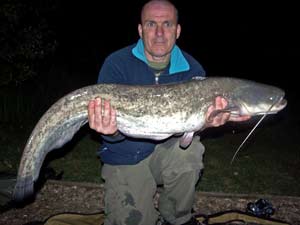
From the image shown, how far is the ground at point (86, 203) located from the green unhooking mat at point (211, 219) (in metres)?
0.28

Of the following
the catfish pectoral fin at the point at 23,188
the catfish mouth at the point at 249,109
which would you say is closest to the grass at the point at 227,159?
the catfish mouth at the point at 249,109

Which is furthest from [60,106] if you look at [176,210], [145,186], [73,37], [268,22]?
[268,22]

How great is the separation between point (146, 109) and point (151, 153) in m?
0.62

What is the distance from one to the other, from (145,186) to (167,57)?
4.32 ft

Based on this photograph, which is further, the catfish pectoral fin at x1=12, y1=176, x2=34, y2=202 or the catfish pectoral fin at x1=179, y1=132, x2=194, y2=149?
the catfish pectoral fin at x1=179, y1=132, x2=194, y2=149

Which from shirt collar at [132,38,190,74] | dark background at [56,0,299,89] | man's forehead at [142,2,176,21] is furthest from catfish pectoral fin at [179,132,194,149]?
dark background at [56,0,299,89]

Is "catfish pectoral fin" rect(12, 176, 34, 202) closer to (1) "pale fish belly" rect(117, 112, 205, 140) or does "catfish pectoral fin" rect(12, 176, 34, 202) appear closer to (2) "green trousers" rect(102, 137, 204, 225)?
(2) "green trousers" rect(102, 137, 204, 225)

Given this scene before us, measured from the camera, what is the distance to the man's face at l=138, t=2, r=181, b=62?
14.2 ft

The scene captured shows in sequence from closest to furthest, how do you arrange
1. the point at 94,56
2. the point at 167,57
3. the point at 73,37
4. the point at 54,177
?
the point at 167,57 → the point at 54,177 → the point at 94,56 → the point at 73,37

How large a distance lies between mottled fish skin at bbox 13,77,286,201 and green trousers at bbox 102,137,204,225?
284 millimetres

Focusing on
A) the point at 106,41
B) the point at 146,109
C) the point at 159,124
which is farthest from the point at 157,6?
the point at 106,41

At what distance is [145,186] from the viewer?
417cm

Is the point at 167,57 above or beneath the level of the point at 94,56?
above

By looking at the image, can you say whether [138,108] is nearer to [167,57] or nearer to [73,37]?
[167,57]
